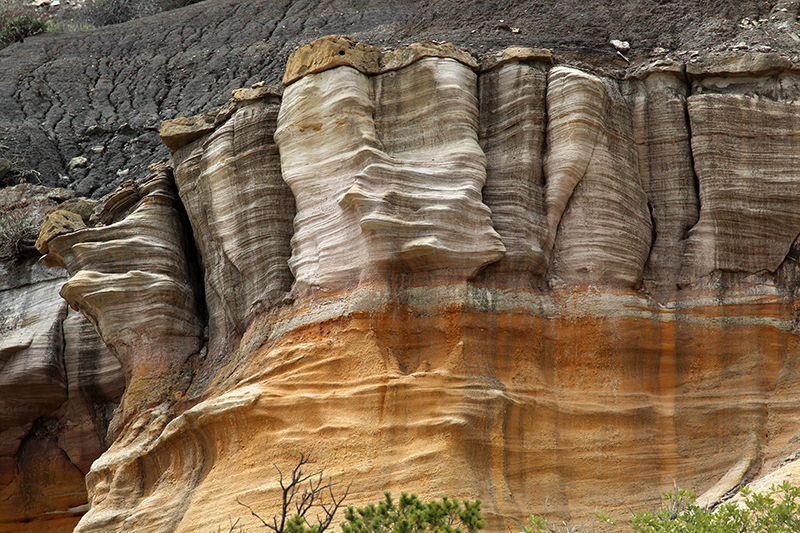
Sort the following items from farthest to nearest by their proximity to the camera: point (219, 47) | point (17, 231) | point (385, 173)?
1. point (219, 47)
2. point (17, 231)
3. point (385, 173)

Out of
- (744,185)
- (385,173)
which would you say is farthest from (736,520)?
(385,173)

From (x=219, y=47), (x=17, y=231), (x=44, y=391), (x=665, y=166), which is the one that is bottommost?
(x=44, y=391)

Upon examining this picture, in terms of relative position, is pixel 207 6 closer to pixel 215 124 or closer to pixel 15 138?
pixel 15 138

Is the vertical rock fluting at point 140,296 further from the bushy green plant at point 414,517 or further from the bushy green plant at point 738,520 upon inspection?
the bushy green plant at point 738,520

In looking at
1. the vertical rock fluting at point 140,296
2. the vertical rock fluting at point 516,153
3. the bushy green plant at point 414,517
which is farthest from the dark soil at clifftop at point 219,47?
the bushy green plant at point 414,517

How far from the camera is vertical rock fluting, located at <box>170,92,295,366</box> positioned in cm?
956

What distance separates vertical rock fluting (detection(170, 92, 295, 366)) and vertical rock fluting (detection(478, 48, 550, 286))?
8.07 ft

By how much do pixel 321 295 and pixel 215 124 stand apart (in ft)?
10.4

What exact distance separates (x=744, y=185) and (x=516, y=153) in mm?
2550

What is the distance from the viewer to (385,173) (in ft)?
28.3

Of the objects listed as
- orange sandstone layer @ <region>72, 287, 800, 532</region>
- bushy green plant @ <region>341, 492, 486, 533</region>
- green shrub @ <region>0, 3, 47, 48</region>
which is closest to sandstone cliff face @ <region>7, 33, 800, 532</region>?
orange sandstone layer @ <region>72, 287, 800, 532</region>

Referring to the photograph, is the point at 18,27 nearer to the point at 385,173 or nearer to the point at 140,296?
the point at 140,296

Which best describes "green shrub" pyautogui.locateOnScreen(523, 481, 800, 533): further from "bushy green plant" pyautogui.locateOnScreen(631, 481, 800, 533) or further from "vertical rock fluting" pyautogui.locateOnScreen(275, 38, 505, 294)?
"vertical rock fluting" pyautogui.locateOnScreen(275, 38, 505, 294)

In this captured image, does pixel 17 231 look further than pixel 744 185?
Yes
